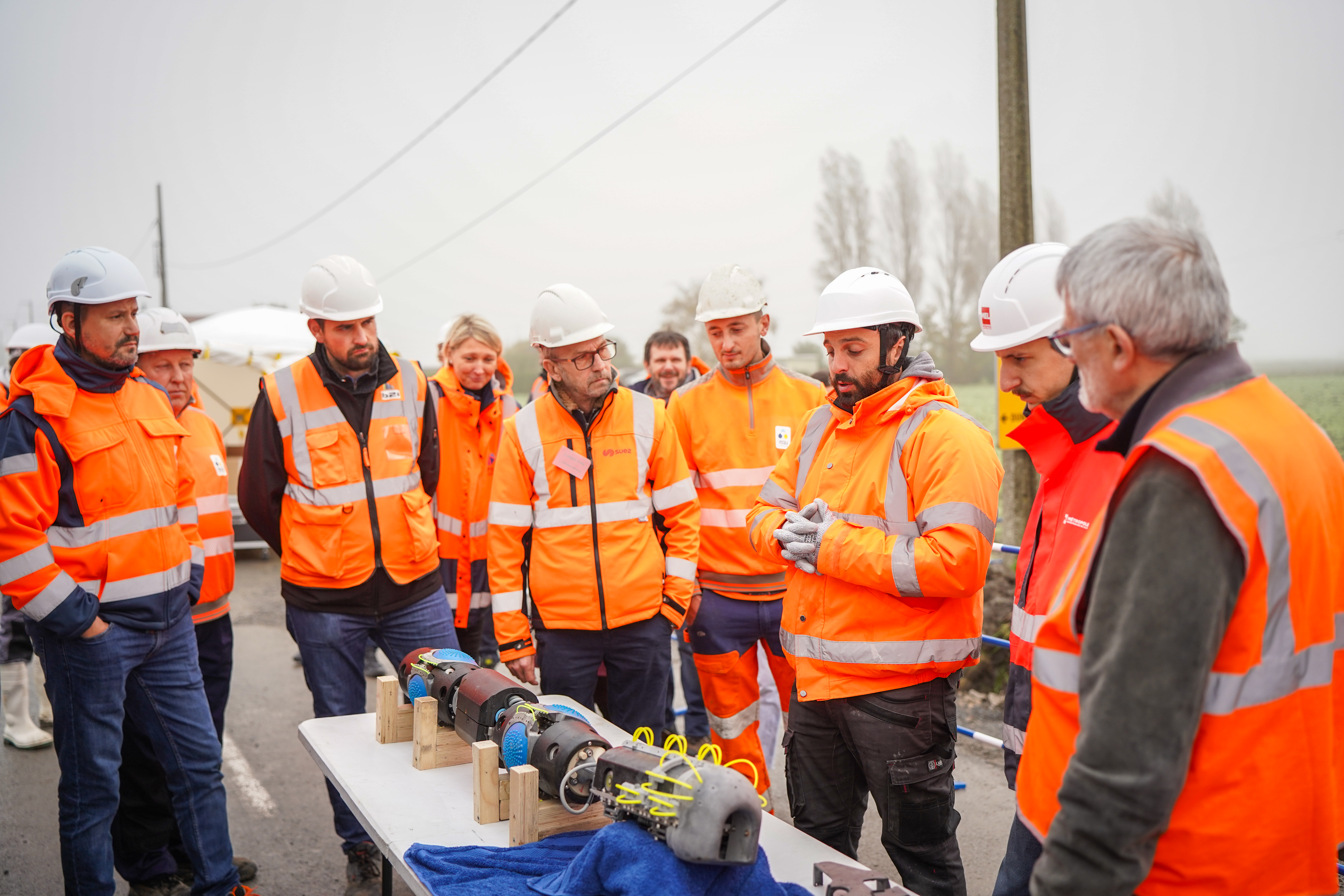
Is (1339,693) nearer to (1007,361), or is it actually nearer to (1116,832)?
(1116,832)

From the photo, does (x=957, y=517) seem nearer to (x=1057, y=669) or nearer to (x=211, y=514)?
(x=1057, y=669)

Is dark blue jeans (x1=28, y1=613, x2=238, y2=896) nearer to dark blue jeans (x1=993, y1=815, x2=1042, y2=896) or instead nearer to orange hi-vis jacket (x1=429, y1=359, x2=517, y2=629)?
orange hi-vis jacket (x1=429, y1=359, x2=517, y2=629)

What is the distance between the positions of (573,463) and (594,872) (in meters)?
1.78

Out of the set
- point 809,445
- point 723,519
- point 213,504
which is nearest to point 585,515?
point 723,519

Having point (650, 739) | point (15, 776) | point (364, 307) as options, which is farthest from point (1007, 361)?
point (15, 776)

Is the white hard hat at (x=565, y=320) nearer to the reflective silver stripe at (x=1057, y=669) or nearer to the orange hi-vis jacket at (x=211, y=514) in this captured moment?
the orange hi-vis jacket at (x=211, y=514)

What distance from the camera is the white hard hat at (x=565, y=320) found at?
350cm

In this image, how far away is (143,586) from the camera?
10.3ft

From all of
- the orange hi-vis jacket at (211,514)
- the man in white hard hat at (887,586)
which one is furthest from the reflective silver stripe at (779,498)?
the orange hi-vis jacket at (211,514)

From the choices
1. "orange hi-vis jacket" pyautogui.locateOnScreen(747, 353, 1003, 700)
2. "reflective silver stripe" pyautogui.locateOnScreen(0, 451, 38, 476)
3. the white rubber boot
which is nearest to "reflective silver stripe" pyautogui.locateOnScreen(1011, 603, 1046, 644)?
"orange hi-vis jacket" pyautogui.locateOnScreen(747, 353, 1003, 700)

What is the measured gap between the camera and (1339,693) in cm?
141

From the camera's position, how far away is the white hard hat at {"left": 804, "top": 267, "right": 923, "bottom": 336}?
110 inches

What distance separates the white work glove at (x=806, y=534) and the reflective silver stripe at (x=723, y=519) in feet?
3.79

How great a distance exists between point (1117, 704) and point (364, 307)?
10.6 ft
